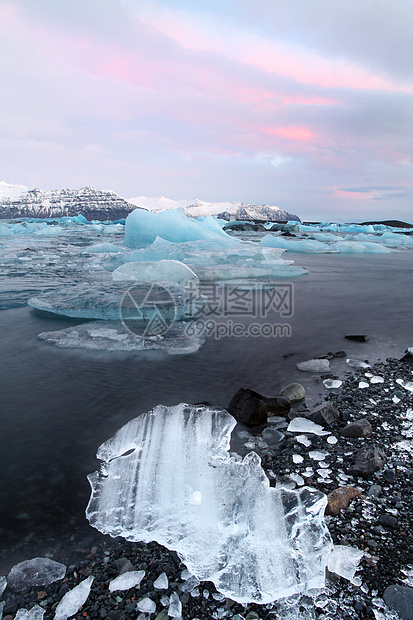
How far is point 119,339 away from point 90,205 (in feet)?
546

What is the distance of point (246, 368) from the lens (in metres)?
3.20

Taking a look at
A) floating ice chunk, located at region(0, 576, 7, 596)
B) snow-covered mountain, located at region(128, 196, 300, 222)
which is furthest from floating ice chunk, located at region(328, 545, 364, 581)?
snow-covered mountain, located at region(128, 196, 300, 222)

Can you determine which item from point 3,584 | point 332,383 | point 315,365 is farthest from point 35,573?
point 315,365

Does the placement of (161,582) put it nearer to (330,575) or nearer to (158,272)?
(330,575)

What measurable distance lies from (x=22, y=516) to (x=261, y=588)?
3.52 feet

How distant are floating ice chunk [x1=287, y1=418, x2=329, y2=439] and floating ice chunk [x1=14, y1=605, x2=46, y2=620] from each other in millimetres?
1472

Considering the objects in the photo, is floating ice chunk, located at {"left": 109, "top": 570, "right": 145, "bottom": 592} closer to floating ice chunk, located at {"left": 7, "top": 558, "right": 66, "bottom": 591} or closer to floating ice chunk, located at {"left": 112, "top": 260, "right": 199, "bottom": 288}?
floating ice chunk, located at {"left": 7, "top": 558, "right": 66, "bottom": 591}

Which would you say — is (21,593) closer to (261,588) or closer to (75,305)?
(261,588)

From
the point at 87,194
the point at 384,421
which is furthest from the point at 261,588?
the point at 87,194

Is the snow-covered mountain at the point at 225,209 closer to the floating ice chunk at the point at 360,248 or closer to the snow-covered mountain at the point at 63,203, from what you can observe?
the snow-covered mountain at the point at 63,203

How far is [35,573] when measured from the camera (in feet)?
4.31

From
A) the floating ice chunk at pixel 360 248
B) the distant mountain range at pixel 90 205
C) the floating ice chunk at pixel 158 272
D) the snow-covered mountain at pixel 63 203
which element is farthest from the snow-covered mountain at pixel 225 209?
the floating ice chunk at pixel 158 272

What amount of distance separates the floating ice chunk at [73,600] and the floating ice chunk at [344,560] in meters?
0.86

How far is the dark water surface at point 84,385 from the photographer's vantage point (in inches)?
66.3
